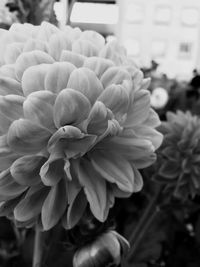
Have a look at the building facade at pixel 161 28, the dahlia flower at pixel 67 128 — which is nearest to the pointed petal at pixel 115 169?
the dahlia flower at pixel 67 128

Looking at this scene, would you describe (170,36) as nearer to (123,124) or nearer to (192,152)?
(192,152)

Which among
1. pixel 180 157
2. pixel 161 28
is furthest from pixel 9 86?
pixel 161 28


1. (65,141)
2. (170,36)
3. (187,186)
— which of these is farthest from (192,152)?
(170,36)

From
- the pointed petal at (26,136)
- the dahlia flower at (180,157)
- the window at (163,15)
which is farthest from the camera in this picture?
the window at (163,15)

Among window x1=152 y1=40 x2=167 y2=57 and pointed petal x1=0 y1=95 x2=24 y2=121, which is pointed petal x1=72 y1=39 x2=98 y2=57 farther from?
window x1=152 y1=40 x2=167 y2=57

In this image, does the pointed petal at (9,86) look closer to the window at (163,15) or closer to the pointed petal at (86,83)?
the pointed petal at (86,83)
